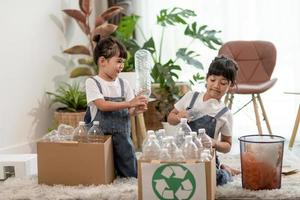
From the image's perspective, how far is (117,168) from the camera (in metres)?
2.53

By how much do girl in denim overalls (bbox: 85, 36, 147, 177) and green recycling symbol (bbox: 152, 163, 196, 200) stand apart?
0.54 metres

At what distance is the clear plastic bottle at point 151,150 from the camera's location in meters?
2.07

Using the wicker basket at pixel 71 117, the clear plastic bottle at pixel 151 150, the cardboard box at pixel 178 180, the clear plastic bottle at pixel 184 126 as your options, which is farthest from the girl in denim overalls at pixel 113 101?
the wicker basket at pixel 71 117

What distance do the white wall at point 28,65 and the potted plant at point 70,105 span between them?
0.12 metres

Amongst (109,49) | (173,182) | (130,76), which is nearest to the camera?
(173,182)

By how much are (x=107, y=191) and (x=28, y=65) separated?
1814mm

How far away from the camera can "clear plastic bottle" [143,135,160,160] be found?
2.07 meters

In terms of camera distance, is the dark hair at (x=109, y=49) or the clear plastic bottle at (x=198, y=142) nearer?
the clear plastic bottle at (x=198, y=142)

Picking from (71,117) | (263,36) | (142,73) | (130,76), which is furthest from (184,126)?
(263,36)

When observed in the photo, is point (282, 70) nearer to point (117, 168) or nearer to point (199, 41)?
point (199, 41)

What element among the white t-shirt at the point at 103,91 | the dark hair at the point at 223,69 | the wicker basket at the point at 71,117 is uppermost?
the dark hair at the point at 223,69

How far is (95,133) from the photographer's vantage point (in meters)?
2.43

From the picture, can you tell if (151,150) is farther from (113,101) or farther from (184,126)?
(113,101)

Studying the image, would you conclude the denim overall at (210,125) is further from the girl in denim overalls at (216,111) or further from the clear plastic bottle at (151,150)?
the clear plastic bottle at (151,150)
